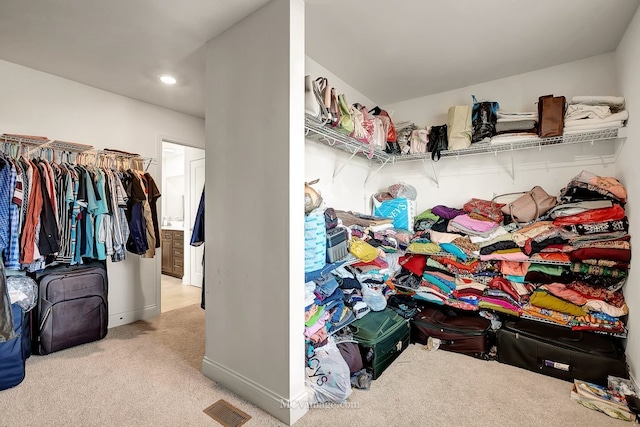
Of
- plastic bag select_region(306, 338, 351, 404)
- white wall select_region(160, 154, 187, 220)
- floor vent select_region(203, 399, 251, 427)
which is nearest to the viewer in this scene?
floor vent select_region(203, 399, 251, 427)

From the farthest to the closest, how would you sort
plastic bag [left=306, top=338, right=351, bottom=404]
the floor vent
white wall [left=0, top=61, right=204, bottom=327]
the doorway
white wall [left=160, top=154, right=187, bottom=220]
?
white wall [left=160, top=154, right=187, bottom=220], the doorway, white wall [left=0, top=61, right=204, bottom=327], plastic bag [left=306, top=338, right=351, bottom=404], the floor vent

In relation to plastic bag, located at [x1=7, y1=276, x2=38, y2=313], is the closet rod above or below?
above

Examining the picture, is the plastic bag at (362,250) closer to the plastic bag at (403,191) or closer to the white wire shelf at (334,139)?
the white wire shelf at (334,139)

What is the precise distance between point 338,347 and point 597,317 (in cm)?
191

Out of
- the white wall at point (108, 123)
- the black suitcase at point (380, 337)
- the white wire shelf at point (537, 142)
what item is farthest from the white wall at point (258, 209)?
the white wire shelf at point (537, 142)

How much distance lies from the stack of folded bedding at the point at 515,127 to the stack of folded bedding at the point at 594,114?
220 millimetres

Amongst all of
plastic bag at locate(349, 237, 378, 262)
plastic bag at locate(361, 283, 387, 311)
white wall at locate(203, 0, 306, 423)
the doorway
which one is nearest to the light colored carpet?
white wall at locate(203, 0, 306, 423)

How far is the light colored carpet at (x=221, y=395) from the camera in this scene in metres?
1.70

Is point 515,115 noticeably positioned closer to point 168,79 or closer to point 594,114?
point 594,114

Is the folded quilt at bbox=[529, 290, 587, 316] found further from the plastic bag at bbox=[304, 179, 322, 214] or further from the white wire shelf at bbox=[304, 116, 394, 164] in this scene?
the plastic bag at bbox=[304, 179, 322, 214]

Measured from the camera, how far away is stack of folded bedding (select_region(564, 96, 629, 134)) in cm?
214

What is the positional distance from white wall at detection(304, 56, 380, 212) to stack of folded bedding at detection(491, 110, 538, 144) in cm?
132

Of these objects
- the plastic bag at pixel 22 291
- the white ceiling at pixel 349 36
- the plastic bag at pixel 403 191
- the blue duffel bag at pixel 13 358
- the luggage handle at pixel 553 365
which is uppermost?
the white ceiling at pixel 349 36

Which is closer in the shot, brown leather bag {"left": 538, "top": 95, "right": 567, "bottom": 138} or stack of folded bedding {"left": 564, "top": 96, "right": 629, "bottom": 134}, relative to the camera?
stack of folded bedding {"left": 564, "top": 96, "right": 629, "bottom": 134}
